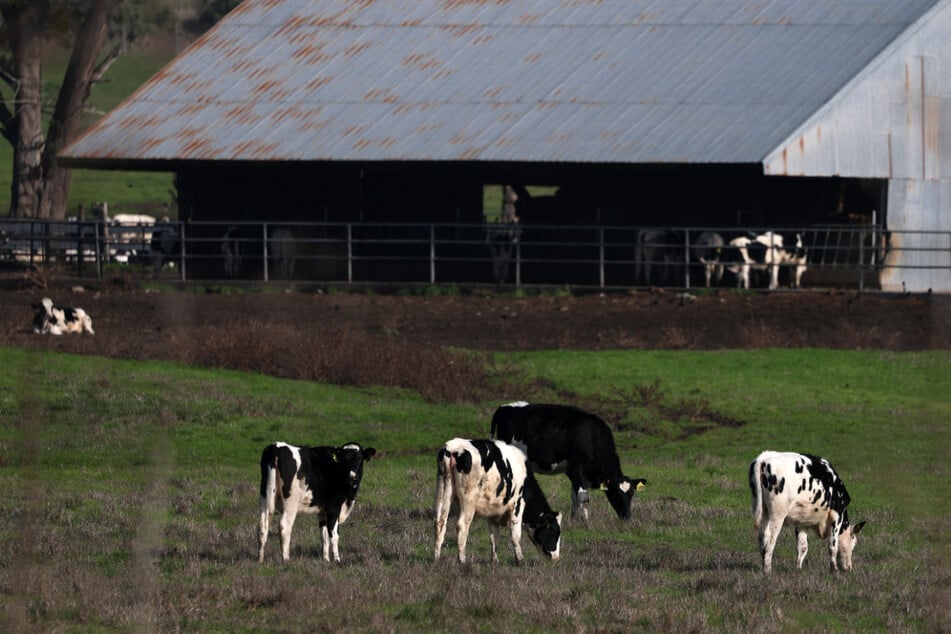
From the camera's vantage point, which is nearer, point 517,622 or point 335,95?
point 517,622

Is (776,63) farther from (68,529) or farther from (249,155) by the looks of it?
(68,529)

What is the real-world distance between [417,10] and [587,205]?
8394 mm

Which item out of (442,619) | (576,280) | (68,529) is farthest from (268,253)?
(442,619)

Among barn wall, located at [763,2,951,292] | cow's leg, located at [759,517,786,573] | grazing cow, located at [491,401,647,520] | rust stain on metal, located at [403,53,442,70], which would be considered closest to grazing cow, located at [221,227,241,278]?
rust stain on metal, located at [403,53,442,70]

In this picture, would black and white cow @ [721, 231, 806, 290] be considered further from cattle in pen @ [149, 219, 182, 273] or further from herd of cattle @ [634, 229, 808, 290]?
cattle in pen @ [149, 219, 182, 273]

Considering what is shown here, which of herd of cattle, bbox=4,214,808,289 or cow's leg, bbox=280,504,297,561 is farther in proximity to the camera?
herd of cattle, bbox=4,214,808,289

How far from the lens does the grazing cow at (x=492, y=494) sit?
37.9 feet

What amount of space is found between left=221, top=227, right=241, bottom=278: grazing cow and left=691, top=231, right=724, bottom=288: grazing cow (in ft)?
35.1

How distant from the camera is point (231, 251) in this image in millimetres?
40062

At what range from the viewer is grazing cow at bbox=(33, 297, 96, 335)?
28031 mm

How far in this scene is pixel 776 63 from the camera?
38031 millimetres

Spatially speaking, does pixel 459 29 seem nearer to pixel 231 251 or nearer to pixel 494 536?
pixel 231 251

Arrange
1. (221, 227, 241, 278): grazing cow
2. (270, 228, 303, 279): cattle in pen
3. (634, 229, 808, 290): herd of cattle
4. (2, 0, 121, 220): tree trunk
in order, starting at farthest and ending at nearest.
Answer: (2, 0, 121, 220): tree trunk < (270, 228, 303, 279): cattle in pen < (221, 227, 241, 278): grazing cow < (634, 229, 808, 290): herd of cattle

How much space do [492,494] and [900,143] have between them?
1025 inches
